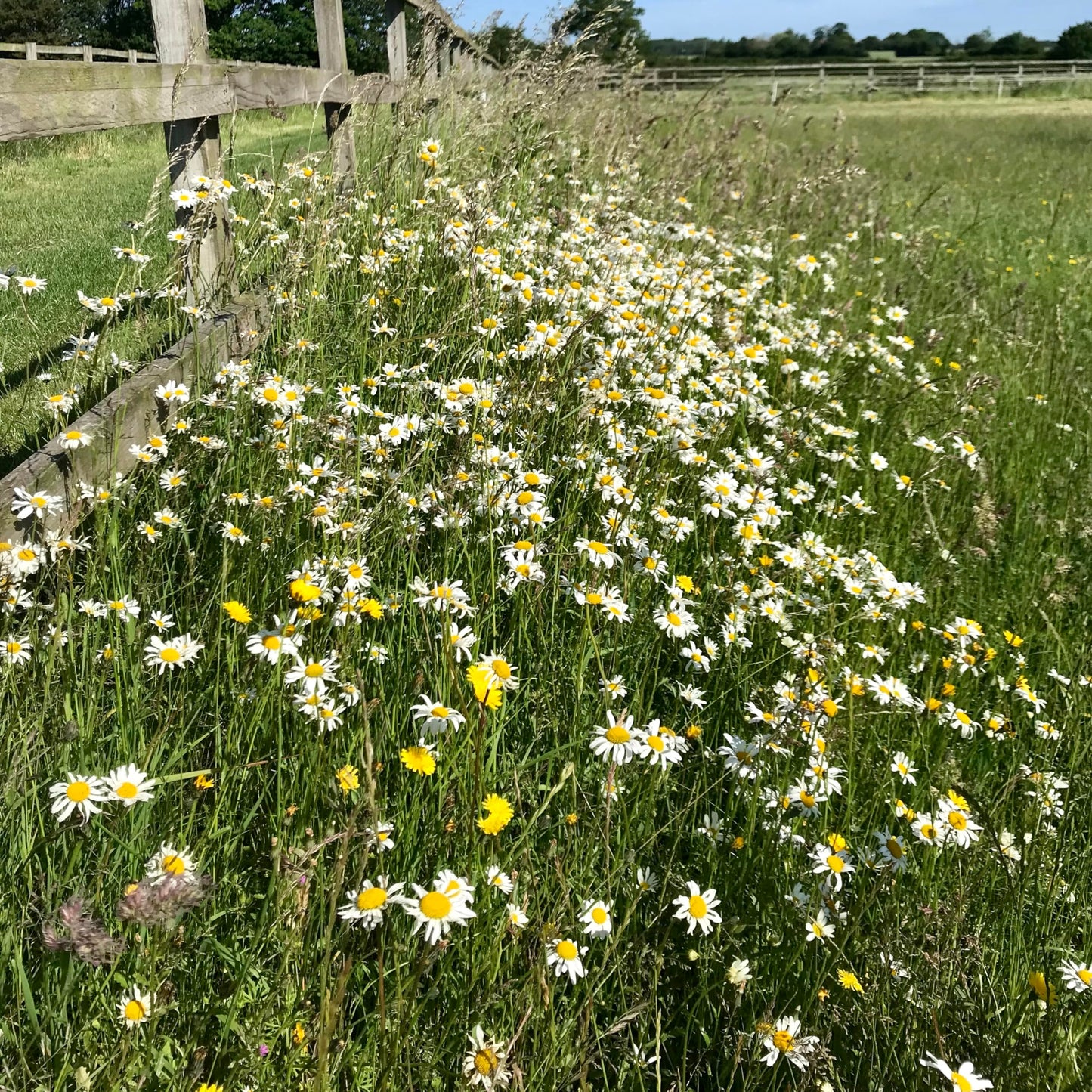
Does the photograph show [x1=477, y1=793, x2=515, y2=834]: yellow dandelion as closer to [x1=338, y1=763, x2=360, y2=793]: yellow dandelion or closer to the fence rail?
[x1=338, y1=763, x2=360, y2=793]: yellow dandelion

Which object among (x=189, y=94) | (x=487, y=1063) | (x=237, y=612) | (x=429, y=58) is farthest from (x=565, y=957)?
(x=429, y=58)

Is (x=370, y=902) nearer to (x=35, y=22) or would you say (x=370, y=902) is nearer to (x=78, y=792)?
(x=78, y=792)

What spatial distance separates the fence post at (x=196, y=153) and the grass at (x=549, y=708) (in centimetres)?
25

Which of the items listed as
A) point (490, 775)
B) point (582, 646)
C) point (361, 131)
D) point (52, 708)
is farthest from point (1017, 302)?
point (52, 708)

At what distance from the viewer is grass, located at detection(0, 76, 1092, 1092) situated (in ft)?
3.91

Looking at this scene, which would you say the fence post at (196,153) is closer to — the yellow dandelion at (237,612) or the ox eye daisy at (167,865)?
the yellow dandelion at (237,612)

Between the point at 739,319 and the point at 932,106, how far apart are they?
3318 centimetres

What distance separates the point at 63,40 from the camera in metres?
23.0

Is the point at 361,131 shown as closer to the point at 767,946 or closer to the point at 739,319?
the point at 739,319

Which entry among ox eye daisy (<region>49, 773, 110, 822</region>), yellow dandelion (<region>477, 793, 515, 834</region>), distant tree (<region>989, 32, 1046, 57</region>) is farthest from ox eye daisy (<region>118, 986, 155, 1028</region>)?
distant tree (<region>989, 32, 1046, 57</region>)

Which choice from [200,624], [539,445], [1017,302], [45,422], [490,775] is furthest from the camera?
[1017,302]

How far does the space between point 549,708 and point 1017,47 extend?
78.7 meters

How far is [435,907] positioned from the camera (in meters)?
1.02

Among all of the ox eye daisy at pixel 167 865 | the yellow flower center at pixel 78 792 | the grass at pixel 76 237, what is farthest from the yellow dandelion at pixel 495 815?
the grass at pixel 76 237
